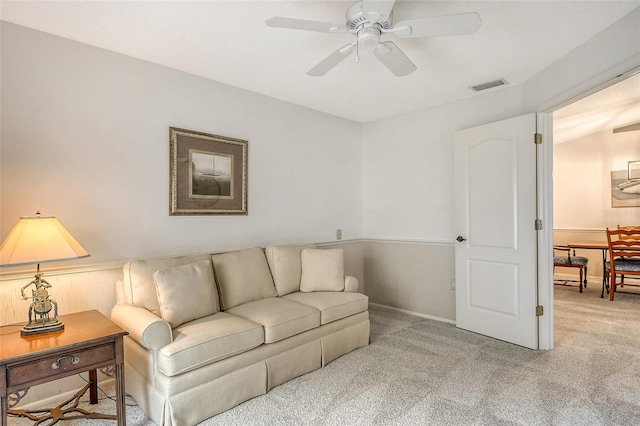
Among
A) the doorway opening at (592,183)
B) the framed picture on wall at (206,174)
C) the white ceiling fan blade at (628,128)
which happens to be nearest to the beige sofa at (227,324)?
the framed picture on wall at (206,174)

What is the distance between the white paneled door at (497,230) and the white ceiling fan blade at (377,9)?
6.60 ft

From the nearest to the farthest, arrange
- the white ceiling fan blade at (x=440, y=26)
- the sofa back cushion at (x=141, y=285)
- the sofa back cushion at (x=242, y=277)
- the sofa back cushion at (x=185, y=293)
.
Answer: the white ceiling fan blade at (x=440, y=26) → the sofa back cushion at (x=185, y=293) → the sofa back cushion at (x=141, y=285) → the sofa back cushion at (x=242, y=277)

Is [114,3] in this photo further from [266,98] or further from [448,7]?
[448,7]

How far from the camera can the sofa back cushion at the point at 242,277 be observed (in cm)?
271

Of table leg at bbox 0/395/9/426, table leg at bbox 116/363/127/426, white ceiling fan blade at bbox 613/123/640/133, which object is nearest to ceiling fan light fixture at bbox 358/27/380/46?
table leg at bbox 116/363/127/426

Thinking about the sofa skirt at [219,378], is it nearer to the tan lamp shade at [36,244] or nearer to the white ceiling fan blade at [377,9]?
the tan lamp shade at [36,244]

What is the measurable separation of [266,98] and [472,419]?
3202 mm

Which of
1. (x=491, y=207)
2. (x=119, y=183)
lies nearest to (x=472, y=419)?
(x=491, y=207)

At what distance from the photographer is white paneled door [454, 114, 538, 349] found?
3.05 m

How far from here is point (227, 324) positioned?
2232 mm

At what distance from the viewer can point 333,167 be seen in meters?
4.27

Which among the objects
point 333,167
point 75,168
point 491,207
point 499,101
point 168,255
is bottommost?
point 168,255

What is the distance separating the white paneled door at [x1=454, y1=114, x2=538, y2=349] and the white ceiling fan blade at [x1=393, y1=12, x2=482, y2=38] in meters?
1.73

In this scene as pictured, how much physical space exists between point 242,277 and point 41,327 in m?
1.30
